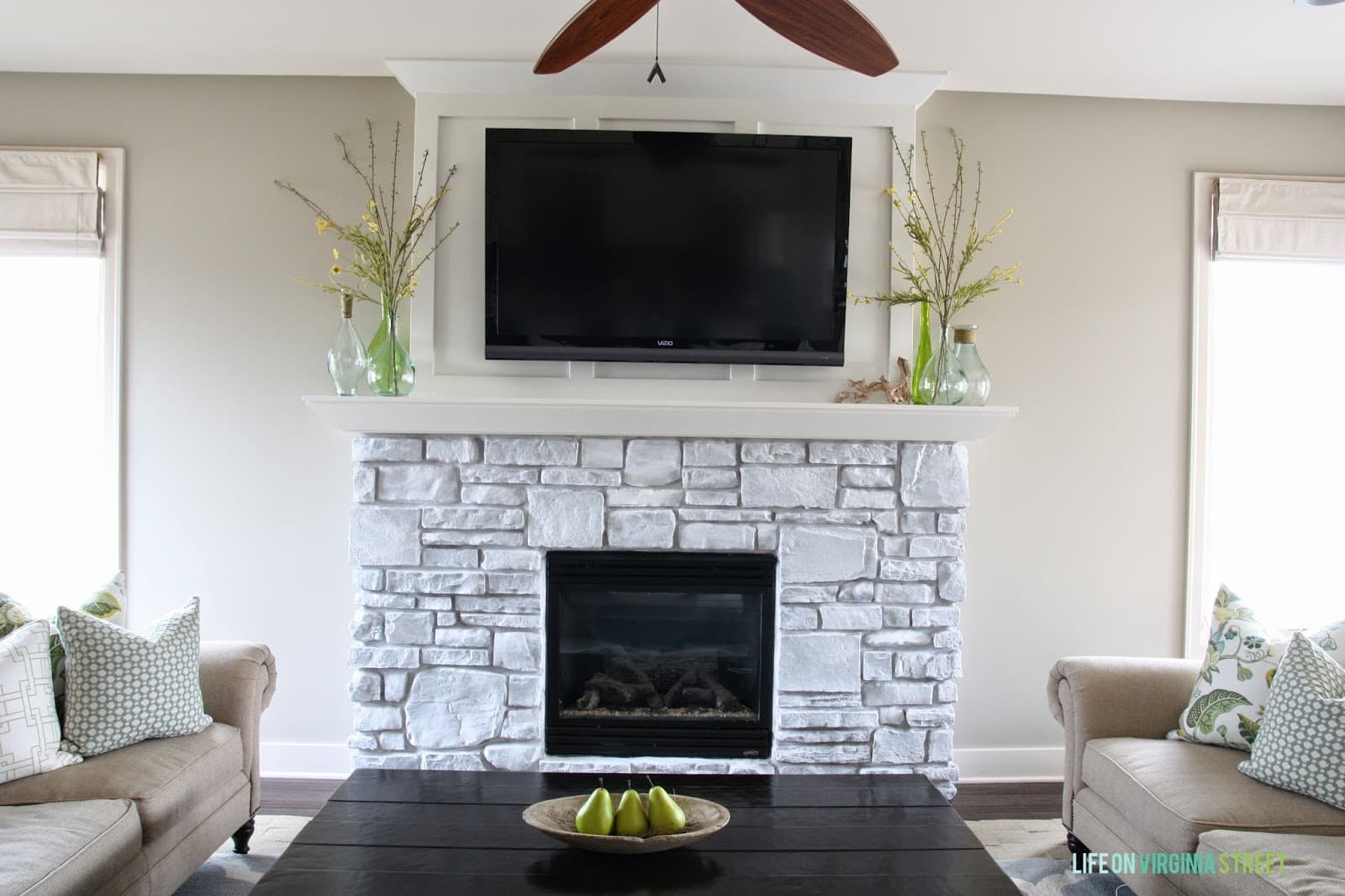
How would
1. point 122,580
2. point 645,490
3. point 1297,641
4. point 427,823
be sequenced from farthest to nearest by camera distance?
1. point 645,490
2. point 122,580
3. point 1297,641
4. point 427,823

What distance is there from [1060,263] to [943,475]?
0.98 meters

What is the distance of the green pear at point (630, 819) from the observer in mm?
1887

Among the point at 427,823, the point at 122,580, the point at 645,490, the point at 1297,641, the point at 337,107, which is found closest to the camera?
the point at 427,823

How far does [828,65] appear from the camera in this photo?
10.3ft

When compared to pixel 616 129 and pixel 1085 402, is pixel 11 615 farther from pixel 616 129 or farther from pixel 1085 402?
pixel 1085 402

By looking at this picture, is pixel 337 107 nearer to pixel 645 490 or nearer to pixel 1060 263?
pixel 645 490

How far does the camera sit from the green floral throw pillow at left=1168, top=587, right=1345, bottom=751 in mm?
2490

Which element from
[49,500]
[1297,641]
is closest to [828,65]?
[1297,641]

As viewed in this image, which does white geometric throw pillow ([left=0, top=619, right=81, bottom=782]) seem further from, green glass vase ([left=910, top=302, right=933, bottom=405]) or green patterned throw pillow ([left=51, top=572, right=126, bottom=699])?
green glass vase ([left=910, top=302, right=933, bottom=405])

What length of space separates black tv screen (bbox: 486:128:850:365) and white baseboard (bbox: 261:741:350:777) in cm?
157

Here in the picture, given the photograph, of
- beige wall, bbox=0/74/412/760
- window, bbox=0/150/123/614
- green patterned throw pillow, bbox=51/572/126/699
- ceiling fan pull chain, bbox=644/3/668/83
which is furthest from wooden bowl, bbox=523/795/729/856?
window, bbox=0/150/123/614

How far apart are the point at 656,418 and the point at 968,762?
175cm

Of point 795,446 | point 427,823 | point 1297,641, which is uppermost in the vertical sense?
point 795,446

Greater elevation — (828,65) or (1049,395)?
(828,65)
